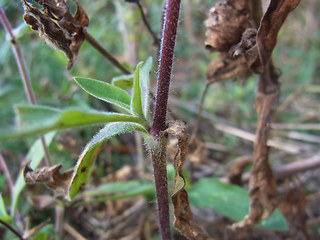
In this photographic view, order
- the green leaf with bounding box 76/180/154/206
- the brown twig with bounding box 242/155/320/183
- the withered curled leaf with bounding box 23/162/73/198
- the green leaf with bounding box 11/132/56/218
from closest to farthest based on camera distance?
the withered curled leaf with bounding box 23/162/73/198, the green leaf with bounding box 11/132/56/218, the green leaf with bounding box 76/180/154/206, the brown twig with bounding box 242/155/320/183

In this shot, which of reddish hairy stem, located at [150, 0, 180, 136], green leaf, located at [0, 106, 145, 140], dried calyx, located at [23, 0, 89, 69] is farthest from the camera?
dried calyx, located at [23, 0, 89, 69]

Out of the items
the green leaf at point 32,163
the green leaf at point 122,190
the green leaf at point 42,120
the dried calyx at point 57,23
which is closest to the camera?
the green leaf at point 42,120

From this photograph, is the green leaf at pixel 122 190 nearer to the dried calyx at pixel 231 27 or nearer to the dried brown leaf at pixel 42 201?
the dried brown leaf at pixel 42 201

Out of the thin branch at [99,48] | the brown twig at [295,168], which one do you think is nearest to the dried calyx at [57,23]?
the thin branch at [99,48]

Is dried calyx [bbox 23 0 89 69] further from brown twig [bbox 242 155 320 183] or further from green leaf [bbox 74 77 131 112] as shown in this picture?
brown twig [bbox 242 155 320 183]

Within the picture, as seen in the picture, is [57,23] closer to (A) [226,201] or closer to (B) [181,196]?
(B) [181,196]

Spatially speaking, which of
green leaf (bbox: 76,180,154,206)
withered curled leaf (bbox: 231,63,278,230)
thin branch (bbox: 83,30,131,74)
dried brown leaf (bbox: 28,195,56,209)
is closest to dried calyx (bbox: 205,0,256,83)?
withered curled leaf (bbox: 231,63,278,230)
